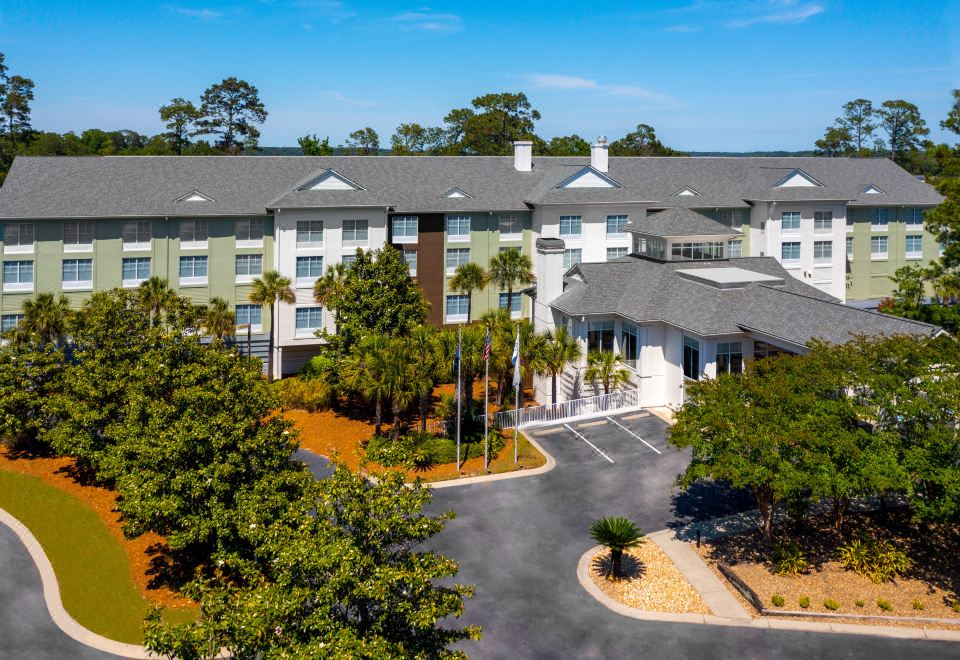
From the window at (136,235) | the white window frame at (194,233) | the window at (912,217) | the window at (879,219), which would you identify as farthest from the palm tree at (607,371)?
the window at (912,217)

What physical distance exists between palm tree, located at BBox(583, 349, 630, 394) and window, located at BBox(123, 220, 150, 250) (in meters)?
32.5

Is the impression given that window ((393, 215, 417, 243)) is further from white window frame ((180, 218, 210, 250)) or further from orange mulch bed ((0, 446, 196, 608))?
orange mulch bed ((0, 446, 196, 608))

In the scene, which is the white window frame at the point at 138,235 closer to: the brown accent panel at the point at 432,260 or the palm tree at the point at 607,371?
the brown accent panel at the point at 432,260

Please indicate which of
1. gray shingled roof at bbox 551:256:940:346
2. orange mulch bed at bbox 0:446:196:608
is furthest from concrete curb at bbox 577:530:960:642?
orange mulch bed at bbox 0:446:196:608

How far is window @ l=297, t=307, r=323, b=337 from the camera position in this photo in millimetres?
56219

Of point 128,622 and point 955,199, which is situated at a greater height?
point 955,199

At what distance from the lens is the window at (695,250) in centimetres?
4956

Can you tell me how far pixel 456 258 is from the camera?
202ft

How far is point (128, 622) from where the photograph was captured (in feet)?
80.9

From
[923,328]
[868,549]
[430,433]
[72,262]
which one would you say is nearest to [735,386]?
[868,549]

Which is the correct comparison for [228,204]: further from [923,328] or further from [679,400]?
[923,328]

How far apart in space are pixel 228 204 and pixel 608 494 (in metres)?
37.1

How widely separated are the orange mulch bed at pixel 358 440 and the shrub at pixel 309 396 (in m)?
0.42

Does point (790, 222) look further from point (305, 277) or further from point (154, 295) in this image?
point (154, 295)
